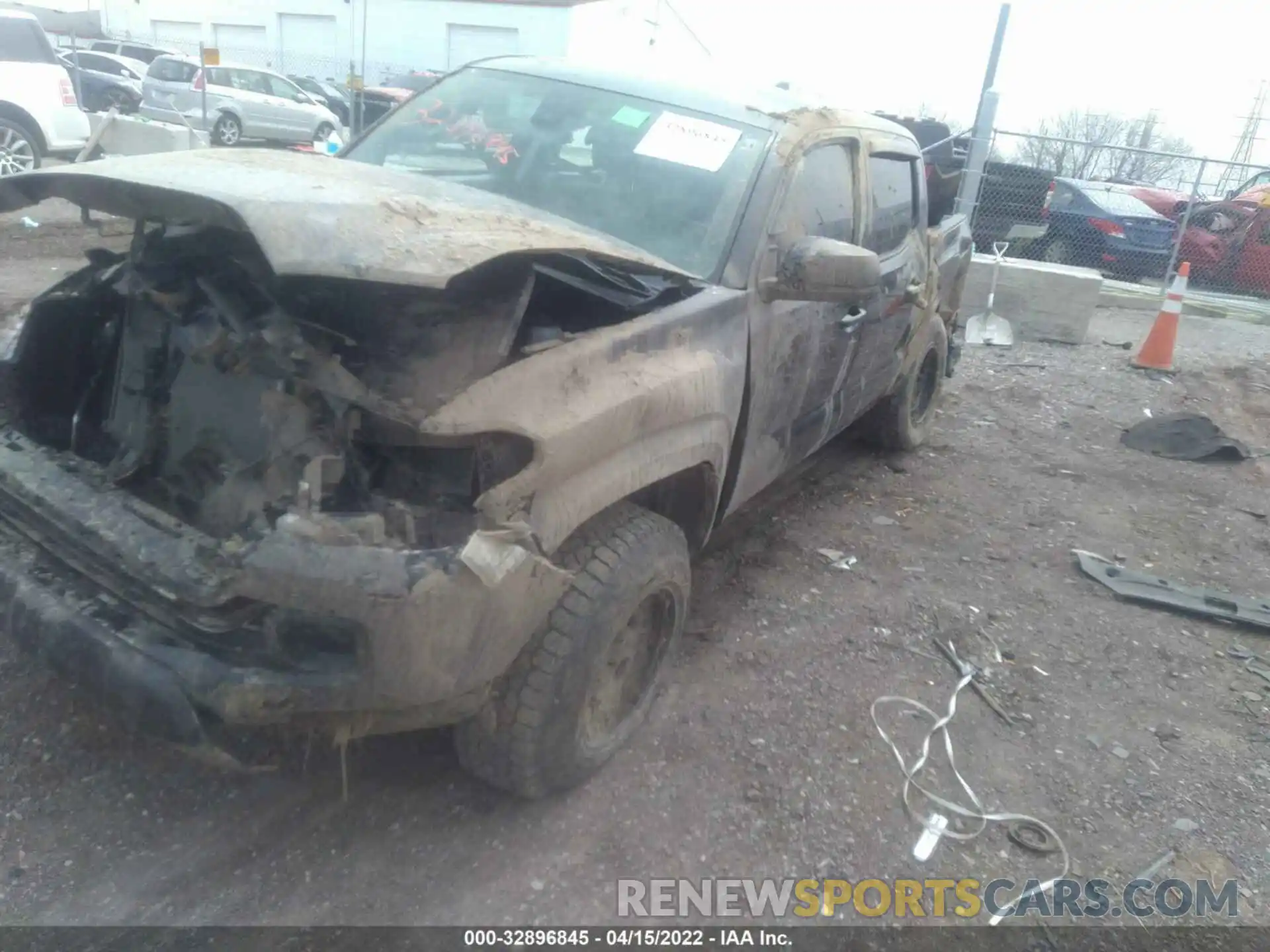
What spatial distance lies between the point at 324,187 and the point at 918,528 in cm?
350

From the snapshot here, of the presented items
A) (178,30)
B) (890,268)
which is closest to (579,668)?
(890,268)

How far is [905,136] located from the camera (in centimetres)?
498

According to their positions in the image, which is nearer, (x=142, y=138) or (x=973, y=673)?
(x=973, y=673)

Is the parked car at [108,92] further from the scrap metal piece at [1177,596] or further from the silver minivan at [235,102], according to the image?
the scrap metal piece at [1177,596]

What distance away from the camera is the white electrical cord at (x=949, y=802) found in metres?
2.80

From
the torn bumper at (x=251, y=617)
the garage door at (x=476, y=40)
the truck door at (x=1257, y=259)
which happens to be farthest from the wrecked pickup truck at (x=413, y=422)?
the garage door at (x=476, y=40)

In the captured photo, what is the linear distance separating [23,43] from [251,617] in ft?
38.6

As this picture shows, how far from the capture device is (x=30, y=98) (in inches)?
432

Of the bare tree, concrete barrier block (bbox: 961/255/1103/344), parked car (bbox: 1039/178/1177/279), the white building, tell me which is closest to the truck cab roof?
concrete barrier block (bbox: 961/255/1103/344)

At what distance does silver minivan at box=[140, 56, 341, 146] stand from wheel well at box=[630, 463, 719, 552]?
16815 mm

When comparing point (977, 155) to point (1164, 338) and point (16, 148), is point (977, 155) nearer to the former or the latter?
point (1164, 338)

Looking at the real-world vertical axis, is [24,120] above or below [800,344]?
below

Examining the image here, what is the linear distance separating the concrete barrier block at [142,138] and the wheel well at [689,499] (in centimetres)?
1088

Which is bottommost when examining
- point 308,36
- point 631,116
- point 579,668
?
point 579,668
